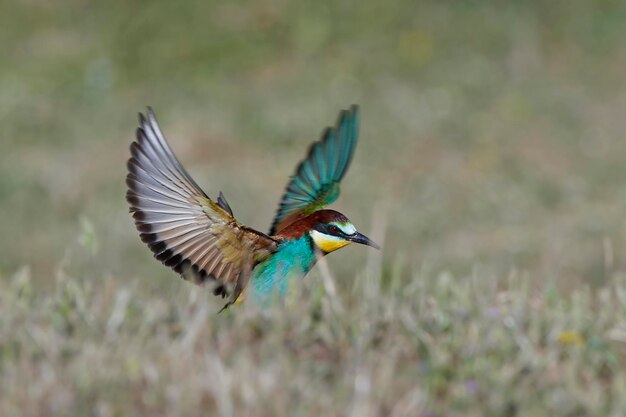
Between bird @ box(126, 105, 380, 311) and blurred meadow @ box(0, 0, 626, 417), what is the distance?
19 centimetres

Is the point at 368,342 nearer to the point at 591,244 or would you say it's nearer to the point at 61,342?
the point at 61,342

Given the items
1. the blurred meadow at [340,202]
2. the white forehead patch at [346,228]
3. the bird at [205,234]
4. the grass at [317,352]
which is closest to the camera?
the grass at [317,352]

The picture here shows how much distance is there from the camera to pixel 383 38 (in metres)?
13.7

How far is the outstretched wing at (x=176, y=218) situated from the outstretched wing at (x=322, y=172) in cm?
62

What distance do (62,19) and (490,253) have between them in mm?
6323

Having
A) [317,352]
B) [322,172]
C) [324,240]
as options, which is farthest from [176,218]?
[317,352]

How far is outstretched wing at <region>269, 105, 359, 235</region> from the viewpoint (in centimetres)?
512

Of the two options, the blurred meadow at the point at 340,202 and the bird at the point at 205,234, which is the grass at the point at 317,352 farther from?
the bird at the point at 205,234

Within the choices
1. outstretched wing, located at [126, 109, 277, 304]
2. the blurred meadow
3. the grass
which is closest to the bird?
outstretched wing, located at [126, 109, 277, 304]

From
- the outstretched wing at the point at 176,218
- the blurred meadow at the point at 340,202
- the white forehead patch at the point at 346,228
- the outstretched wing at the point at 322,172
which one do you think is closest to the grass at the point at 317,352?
the blurred meadow at the point at 340,202

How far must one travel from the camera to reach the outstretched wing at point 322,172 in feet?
16.8

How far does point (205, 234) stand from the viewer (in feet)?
14.9

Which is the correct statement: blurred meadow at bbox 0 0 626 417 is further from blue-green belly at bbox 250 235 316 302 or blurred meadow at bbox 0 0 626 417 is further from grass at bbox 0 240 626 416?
blue-green belly at bbox 250 235 316 302

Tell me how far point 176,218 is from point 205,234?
0.12m
